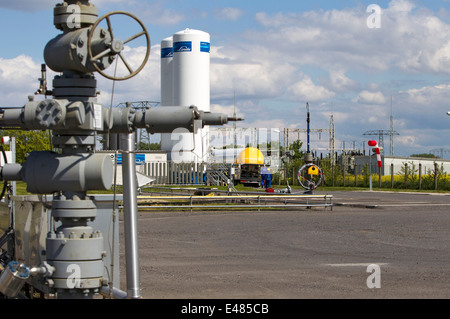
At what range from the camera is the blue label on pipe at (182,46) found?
6191 centimetres

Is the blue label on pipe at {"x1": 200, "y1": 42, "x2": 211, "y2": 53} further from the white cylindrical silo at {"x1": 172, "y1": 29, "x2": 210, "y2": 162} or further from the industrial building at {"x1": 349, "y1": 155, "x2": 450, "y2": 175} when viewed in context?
the industrial building at {"x1": 349, "y1": 155, "x2": 450, "y2": 175}

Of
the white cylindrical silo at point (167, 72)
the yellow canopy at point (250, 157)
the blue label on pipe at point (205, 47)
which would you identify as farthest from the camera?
the white cylindrical silo at point (167, 72)

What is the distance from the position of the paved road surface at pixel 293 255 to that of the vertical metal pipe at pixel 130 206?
430 cm

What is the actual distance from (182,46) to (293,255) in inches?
1977

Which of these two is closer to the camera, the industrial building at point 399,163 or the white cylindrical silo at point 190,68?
the white cylindrical silo at point 190,68

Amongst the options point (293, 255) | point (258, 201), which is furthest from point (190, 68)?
point (293, 255)

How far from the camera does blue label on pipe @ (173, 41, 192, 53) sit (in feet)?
203

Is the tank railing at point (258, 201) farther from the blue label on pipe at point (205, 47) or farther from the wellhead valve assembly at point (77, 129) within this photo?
the blue label on pipe at point (205, 47)

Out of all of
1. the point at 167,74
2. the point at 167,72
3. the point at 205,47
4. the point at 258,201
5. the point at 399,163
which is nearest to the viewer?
the point at 258,201

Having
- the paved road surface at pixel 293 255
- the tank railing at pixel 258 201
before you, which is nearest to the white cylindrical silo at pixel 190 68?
the tank railing at pixel 258 201

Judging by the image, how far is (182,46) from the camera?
2454 inches

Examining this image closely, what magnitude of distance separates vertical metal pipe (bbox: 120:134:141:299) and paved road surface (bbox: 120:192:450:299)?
14.1 feet

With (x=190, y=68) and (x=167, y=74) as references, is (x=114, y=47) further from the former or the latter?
(x=167, y=74)

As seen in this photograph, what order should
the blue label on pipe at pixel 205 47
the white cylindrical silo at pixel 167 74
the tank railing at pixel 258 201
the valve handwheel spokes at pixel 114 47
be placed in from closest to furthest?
the valve handwheel spokes at pixel 114 47 → the tank railing at pixel 258 201 → the blue label on pipe at pixel 205 47 → the white cylindrical silo at pixel 167 74
